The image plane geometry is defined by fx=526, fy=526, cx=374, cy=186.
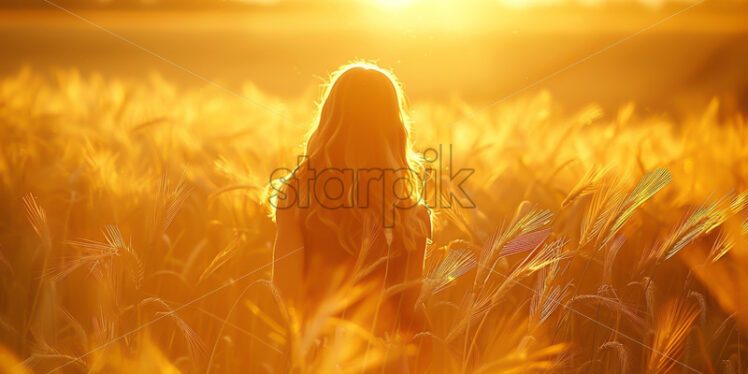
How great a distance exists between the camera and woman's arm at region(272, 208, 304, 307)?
134cm

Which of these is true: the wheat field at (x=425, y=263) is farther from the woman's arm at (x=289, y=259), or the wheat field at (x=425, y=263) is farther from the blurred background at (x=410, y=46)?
the blurred background at (x=410, y=46)

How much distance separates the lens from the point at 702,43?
1881 cm

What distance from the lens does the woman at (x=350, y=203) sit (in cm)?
136

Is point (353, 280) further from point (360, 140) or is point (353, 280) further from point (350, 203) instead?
point (360, 140)

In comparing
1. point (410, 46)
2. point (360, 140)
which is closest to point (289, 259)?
point (360, 140)

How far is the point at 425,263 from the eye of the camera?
1441 mm

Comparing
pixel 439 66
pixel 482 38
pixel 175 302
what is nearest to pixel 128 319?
pixel 175 302

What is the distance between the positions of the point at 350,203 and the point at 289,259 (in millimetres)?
213

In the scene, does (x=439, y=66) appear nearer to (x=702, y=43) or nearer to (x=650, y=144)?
(x=702, y=43)

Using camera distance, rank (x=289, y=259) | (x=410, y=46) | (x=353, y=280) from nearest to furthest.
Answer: (x=353, y=280) < (x=289, y=259) < (x=410, y=46)

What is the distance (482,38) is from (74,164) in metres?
22.9

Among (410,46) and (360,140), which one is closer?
(360,140)

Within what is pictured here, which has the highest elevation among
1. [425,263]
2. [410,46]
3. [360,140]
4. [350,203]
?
[410,46]

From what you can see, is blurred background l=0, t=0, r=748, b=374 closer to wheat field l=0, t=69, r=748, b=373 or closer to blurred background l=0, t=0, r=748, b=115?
wheat field l=0, t=69, r=748, b=373
